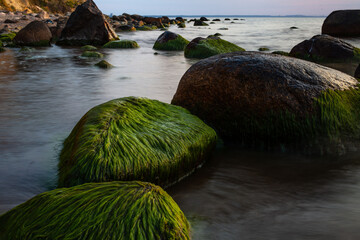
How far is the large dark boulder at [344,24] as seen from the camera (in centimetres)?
2156

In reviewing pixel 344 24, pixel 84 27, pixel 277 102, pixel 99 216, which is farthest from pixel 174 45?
pixel 99 216

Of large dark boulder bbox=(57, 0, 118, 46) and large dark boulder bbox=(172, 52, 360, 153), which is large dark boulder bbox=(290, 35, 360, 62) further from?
large dark boulder bbox=(57, 0, 118, 46)

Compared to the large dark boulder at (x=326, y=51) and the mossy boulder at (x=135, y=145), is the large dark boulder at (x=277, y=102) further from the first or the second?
the large dark boulder at (x=326, y=51)

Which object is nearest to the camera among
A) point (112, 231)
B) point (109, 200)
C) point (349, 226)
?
point (112, 231)

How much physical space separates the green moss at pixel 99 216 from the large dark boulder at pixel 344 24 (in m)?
23.0

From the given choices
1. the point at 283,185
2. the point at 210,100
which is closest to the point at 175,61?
the point at 210,100

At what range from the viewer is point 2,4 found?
41.2m

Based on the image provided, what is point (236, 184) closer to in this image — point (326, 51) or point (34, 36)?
point (326, 51)

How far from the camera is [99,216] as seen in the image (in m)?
2.04

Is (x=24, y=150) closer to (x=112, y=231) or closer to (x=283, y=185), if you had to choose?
(x=112, y=231)

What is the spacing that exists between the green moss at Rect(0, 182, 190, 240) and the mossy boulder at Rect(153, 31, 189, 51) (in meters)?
14.5

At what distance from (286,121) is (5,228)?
2991 millimetres

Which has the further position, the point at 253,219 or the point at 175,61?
the point at 175,61

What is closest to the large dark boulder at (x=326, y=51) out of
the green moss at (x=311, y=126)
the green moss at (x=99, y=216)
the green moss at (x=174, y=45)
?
the green moss at (x=174, y=45)
